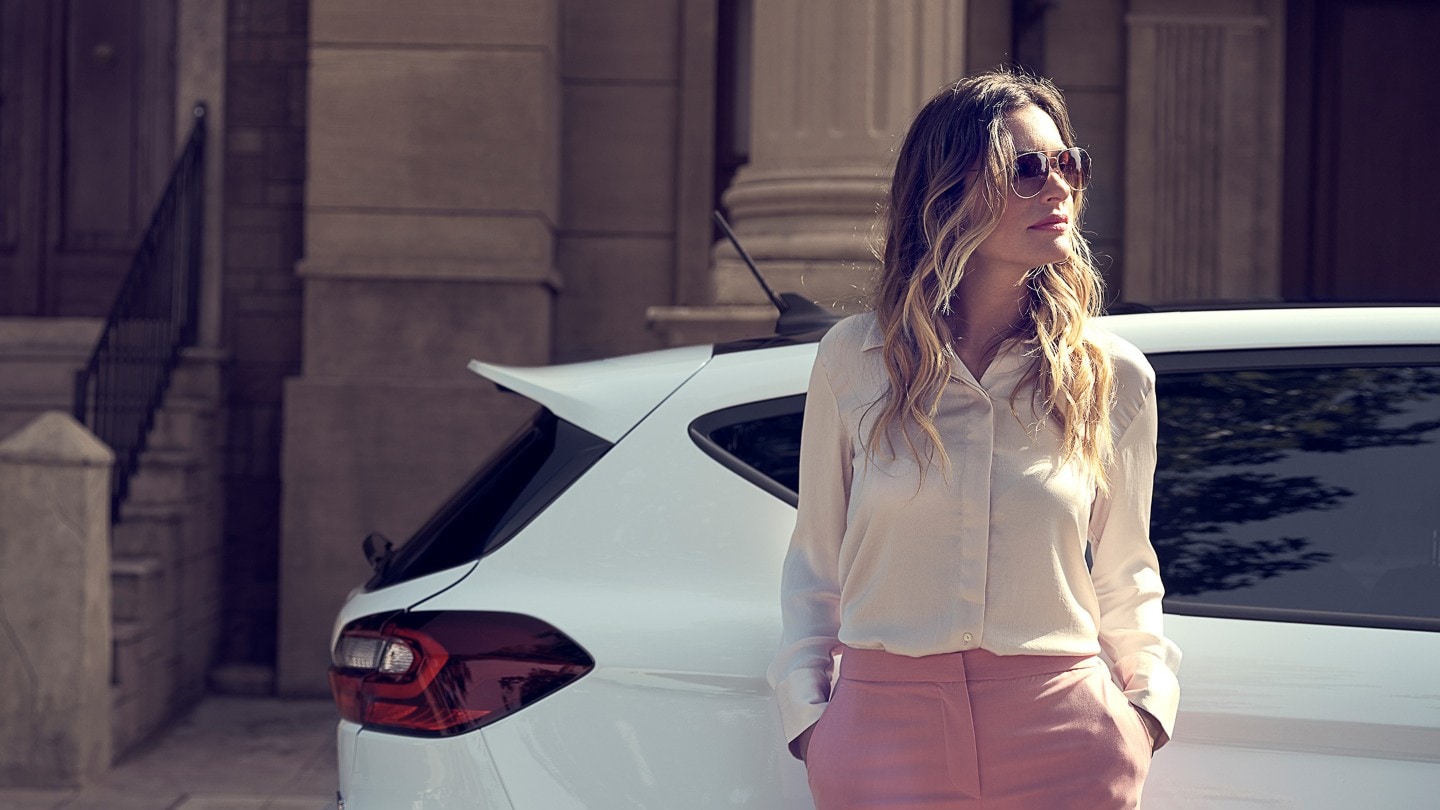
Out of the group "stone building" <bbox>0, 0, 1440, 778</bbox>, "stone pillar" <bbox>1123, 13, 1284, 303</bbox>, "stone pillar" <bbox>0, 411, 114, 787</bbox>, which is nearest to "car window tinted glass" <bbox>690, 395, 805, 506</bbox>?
"stone building" <bbox>0, 0, 1440, 778</bbox>

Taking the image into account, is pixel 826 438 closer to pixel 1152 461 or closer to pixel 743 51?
pixel 1152 461

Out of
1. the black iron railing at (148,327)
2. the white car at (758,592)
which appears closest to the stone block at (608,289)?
the black iron railing at (148,327)

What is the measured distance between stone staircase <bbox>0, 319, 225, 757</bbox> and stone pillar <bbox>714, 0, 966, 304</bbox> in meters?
2.85

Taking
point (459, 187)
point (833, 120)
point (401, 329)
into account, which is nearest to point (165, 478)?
point (401, 329)

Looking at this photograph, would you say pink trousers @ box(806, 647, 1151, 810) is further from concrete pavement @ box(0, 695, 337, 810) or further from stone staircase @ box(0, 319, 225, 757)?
stone staircase @ box(0, 319, 225, 757)

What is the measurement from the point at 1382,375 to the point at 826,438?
109 cm

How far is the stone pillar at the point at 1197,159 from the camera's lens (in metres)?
8.41

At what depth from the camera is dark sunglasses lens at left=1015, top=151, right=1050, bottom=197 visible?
2.07 m

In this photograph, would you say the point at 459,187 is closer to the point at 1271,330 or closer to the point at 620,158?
the point at 620,158

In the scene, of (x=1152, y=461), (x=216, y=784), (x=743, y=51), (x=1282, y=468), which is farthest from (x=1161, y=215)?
(x=1152, y=461)

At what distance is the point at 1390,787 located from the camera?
7.84 ft

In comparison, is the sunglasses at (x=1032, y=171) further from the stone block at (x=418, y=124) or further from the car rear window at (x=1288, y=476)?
the stone block at (x=418, y=124)

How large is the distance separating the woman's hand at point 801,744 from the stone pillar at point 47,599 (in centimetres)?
439

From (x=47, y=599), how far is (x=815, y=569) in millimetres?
4453
